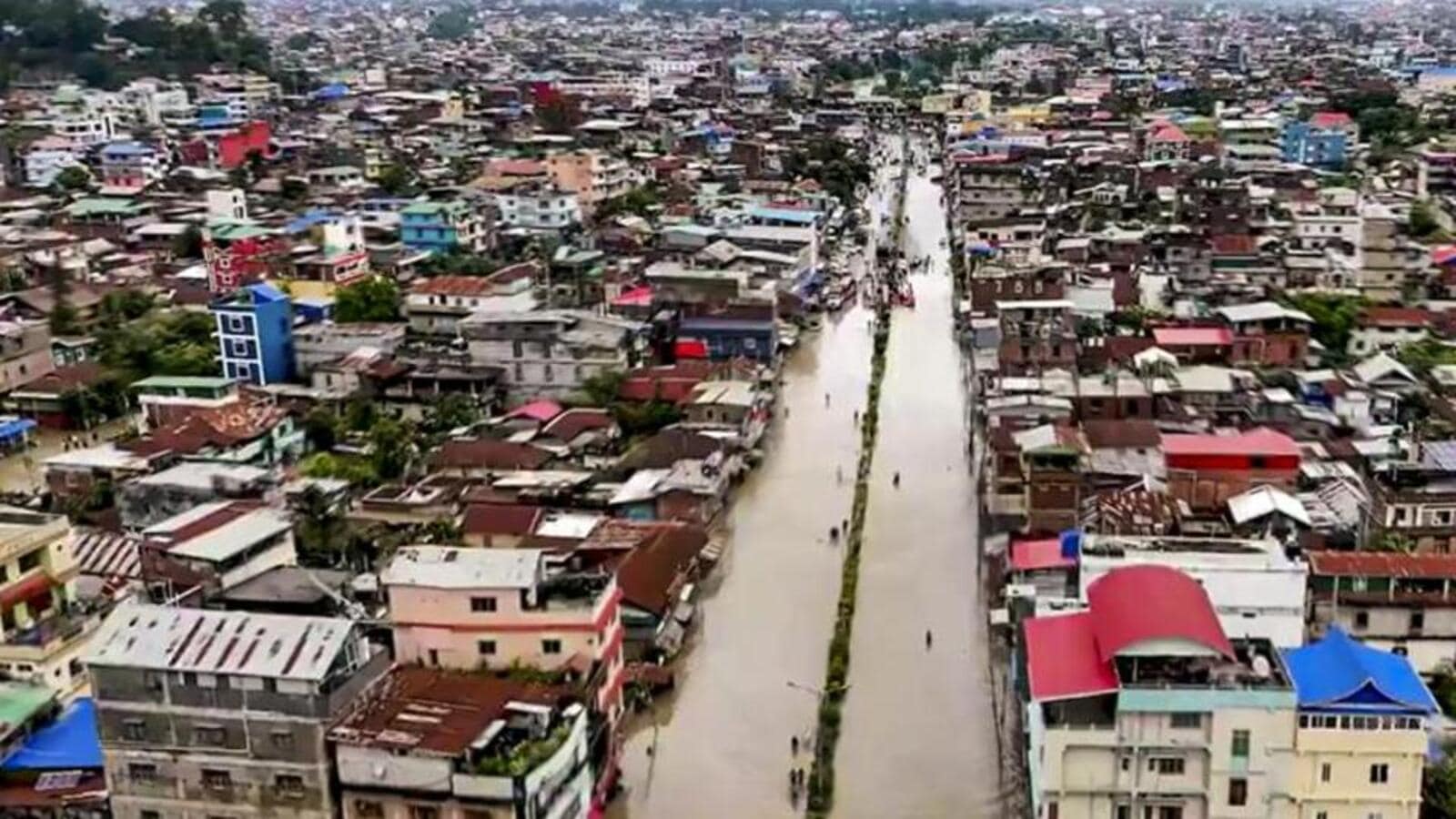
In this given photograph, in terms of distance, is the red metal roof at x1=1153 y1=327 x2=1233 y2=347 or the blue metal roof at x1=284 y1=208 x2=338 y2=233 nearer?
the red metal roof at x1=1153 y1=327 x2=1233 y2=347

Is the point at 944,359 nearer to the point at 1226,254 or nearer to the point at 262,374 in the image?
the point at 1226,254

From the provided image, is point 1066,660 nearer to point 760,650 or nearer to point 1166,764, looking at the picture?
→ point 1166,764

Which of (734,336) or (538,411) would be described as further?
(734,336)

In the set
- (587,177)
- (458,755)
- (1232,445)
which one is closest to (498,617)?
(458,755)

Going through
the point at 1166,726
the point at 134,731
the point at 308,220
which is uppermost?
the point at 308,220

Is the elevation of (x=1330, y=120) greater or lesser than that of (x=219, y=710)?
greater

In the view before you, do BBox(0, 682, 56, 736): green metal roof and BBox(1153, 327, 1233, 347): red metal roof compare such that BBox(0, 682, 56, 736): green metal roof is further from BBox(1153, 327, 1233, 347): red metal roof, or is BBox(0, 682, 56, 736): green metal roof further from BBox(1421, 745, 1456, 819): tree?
BBox(1153, 327, 1233, 347): red metal roof

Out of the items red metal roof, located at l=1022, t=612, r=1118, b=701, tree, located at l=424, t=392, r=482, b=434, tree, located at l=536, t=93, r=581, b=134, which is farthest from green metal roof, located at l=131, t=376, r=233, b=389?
tree, located at l=536, t=93, r=581, b=134
